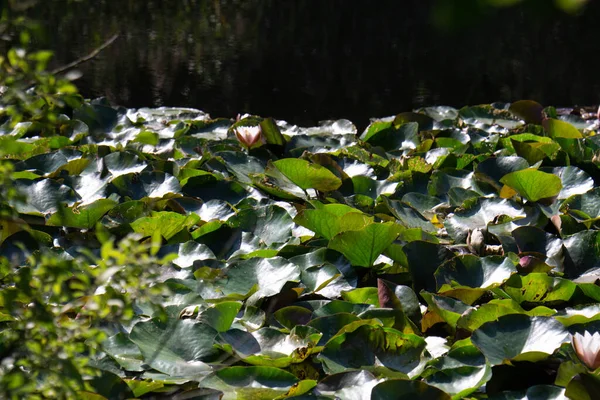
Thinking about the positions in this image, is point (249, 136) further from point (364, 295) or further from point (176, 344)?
point (176, 344)

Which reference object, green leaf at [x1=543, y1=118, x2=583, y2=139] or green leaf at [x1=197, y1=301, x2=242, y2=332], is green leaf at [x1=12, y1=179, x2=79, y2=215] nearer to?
green leaf at [x1=197, y1=301, x2=242, y2=332]

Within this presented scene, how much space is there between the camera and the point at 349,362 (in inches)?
52.6

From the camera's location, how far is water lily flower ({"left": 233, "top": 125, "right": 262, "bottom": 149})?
2.57 m

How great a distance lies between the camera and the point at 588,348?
125 centimetres

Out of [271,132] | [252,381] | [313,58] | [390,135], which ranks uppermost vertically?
[252,381]

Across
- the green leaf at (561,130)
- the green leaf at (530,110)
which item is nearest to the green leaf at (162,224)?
the green leaf at (561,130)

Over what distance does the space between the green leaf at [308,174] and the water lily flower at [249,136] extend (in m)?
0.47

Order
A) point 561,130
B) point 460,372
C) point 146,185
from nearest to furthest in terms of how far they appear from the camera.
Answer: point 460,372 < point 146,185 < point 561,130

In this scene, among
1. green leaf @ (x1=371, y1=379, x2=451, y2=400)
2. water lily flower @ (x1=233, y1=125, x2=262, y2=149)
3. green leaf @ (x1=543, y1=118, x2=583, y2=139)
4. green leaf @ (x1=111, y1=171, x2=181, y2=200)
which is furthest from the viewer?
green leaf @ (x1=543, y1=118, x2=583, y2=139)

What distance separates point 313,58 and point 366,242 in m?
5.70

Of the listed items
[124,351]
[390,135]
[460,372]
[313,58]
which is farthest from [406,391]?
[313,58]

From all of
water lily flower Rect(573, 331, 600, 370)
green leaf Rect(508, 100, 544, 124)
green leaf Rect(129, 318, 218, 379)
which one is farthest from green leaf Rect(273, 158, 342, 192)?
green leaf Rect(508, 100, 544, 124)

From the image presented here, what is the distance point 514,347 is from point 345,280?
0.44m

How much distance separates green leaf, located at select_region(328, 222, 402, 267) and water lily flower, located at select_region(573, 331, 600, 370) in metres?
0.49
